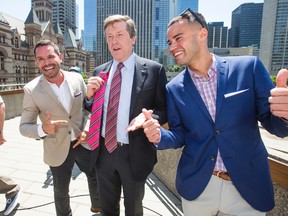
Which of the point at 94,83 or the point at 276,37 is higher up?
the point at 276,37

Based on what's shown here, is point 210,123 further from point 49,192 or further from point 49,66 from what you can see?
point 49,192

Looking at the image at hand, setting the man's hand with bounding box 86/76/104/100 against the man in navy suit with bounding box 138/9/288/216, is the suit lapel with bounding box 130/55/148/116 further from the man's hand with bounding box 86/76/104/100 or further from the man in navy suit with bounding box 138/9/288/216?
the man in navy suit with bounding box 138/9/288/216

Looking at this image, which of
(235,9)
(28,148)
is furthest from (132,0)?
(28,148)

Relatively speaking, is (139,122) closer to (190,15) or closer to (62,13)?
(190,15)

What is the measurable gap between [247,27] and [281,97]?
186 metres

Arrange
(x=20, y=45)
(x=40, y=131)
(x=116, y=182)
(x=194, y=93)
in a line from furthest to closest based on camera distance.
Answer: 1. (x=20, y=45)
2. (x=40, y=131)
3. (x=116, y=182)
4. (x=194, y=93)

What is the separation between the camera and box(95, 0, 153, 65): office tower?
115750mm

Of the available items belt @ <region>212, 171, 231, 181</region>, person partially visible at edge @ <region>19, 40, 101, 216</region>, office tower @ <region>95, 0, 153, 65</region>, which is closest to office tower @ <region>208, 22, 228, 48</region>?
office tower @ <region>95, 0, 153, 65</region>

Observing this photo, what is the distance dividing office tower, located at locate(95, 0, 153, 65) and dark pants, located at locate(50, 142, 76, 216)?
387 feet

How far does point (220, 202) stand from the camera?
1.70 m

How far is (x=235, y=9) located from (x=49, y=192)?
7902 inches

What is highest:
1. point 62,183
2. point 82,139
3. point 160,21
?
point 160,21

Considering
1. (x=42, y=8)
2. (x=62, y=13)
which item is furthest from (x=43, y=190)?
(x=62, y=13)

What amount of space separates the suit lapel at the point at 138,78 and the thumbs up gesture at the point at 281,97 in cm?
120
